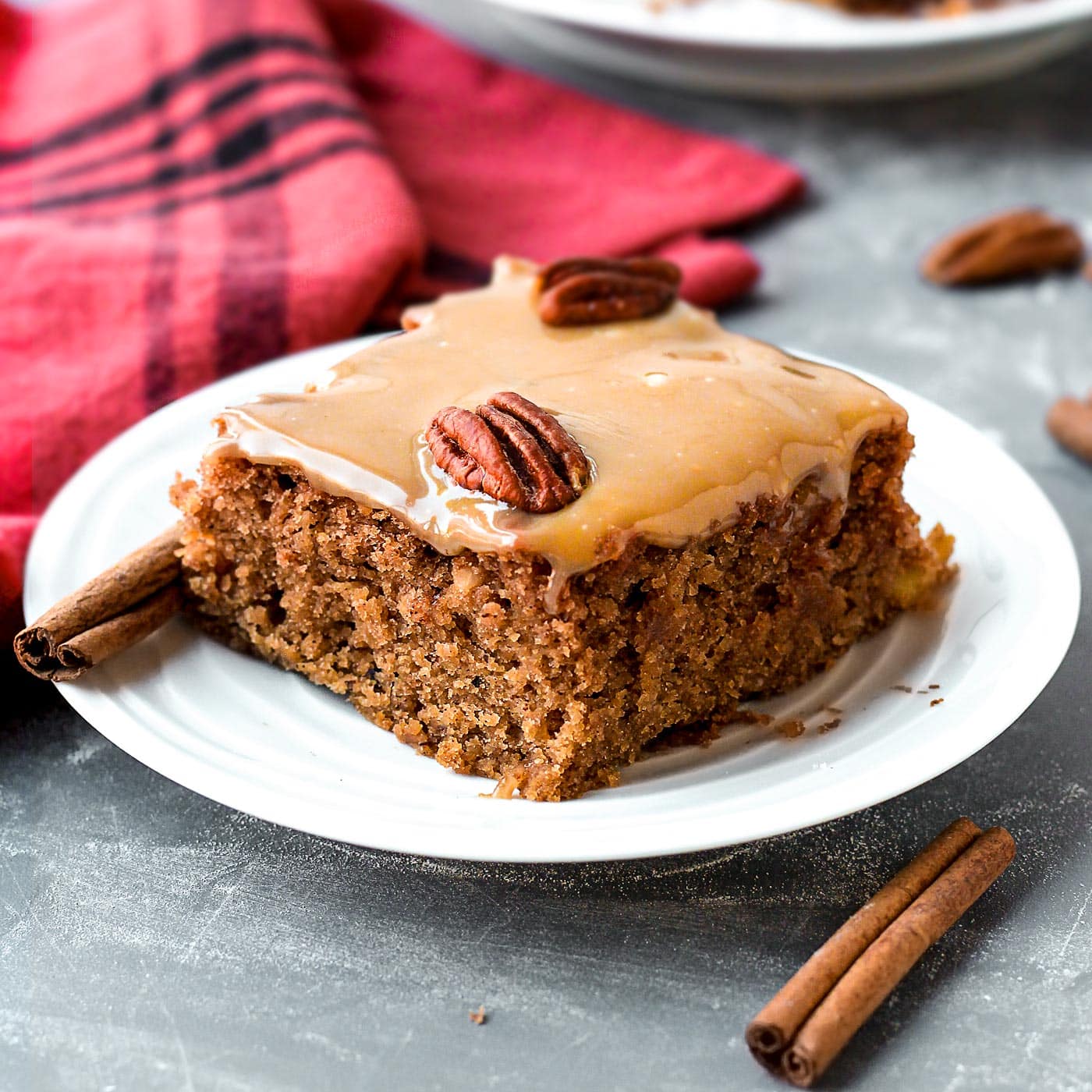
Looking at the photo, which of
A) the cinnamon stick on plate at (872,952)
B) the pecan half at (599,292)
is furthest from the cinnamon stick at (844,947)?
the pecan half at (599,292)

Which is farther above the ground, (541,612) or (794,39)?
(794,39)

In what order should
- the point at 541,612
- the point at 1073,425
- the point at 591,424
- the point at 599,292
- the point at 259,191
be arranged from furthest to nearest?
the point at 259,191 < the point at 1073,425 < the point at 599,292 < the point at 591,424 < the point at 541,612

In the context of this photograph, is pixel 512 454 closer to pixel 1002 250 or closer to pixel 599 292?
pixel 599 292

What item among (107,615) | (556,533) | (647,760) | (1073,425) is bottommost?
(1073,425)

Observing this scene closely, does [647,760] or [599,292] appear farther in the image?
[599,292]

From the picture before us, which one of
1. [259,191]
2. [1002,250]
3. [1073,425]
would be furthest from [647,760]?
[1002,250]

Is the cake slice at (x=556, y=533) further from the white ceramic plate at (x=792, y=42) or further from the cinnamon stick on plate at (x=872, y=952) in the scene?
the white ceramic plate at (x=792, y=42)
